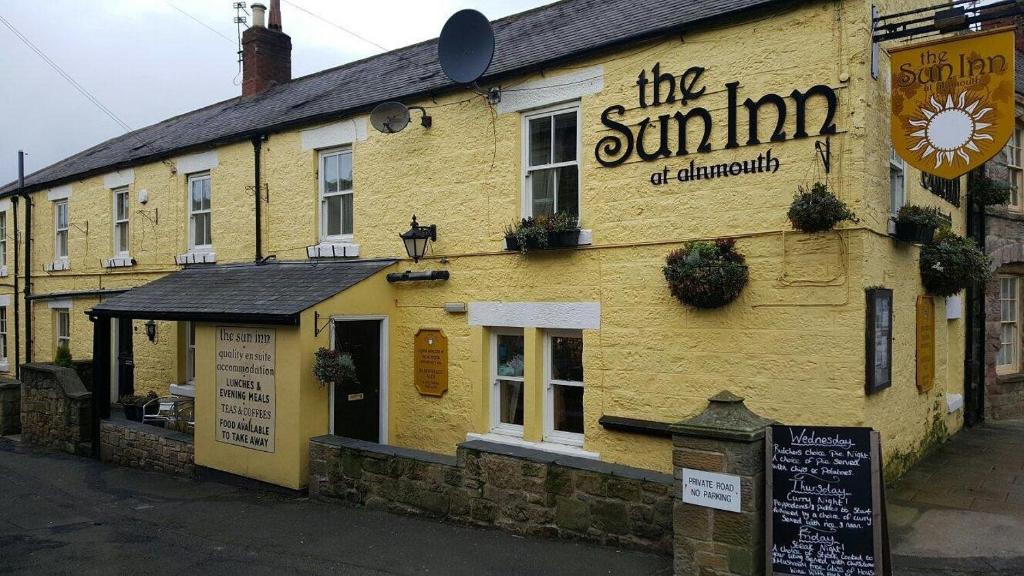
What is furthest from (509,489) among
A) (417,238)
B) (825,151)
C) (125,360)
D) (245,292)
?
(125,360)

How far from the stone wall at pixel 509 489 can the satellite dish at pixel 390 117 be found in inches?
162

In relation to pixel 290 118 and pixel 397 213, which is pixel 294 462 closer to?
pixel 397 213

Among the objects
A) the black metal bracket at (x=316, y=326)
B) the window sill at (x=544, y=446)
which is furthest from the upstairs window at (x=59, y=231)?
the window sill at (x=544, y=446)

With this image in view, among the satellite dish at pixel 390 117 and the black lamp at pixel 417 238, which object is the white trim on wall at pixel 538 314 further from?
the satellite dish at pixel 390 117

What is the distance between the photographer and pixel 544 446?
334 inches

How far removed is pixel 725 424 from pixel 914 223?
3.68 meters

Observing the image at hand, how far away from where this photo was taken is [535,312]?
858 cm

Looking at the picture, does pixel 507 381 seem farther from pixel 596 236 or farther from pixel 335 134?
pixel 335 134

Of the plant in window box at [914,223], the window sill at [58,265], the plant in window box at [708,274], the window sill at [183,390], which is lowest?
the window sill at [183,390]

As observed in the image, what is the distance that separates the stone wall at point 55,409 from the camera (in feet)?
40.0

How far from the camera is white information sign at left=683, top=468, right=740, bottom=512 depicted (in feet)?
17.6

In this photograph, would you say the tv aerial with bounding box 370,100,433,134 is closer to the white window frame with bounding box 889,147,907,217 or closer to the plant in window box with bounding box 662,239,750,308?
the plant in window box with bounding box 662,239,750,308

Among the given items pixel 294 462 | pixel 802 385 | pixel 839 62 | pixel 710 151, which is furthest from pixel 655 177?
pixel 294 462

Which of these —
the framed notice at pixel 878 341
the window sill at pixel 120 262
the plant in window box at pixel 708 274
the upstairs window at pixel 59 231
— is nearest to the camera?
the framed notice at pixel 878 341
